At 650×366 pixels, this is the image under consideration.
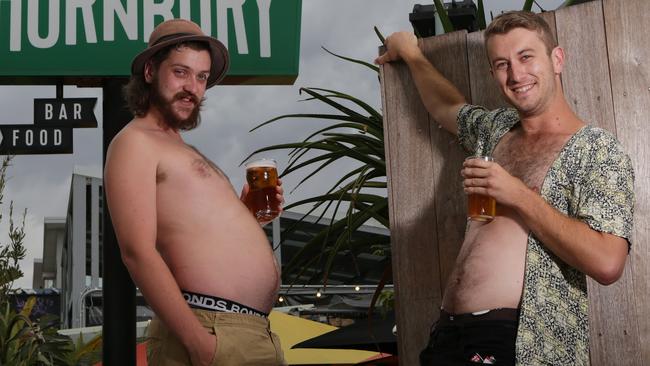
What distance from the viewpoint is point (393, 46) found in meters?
3.26

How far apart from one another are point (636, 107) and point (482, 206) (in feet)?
2.48

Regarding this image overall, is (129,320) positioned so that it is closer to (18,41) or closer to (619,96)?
(18,41)

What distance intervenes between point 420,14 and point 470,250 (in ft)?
9.12

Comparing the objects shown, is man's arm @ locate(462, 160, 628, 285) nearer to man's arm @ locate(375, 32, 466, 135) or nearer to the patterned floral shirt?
the patterned floral shirt

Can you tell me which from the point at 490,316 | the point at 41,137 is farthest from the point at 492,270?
the point at 41,137

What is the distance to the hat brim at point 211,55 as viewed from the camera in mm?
2781

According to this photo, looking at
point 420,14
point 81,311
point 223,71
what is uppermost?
point 420,14

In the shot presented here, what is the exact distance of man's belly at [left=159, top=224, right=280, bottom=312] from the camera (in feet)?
8.48

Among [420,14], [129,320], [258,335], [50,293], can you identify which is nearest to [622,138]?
[258,335]

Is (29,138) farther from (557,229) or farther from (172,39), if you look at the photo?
(557,229)

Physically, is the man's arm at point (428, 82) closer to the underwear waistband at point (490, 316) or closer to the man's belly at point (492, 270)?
the man's belly at point (492, 270)

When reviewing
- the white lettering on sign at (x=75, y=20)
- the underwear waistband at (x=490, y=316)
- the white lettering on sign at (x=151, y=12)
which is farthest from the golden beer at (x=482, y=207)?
the white lettering on sign at (x=75, y=20)

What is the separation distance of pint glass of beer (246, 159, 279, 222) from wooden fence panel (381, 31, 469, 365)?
15.7 inches

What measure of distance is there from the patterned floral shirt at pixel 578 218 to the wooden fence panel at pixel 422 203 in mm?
618
